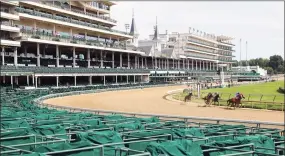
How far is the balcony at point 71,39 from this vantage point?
62600mm

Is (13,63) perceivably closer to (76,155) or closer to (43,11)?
(43,11)

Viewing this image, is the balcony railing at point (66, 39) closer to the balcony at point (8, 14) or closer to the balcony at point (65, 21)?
the balcony at point (65, 21)

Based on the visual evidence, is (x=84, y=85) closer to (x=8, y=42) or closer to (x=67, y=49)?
(x=67, y=49)

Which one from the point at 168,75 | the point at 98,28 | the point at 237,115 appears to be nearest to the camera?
the point at 237,115

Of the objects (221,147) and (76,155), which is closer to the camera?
(76,155)

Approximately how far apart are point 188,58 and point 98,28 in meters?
53.8

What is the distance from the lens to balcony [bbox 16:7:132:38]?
206 ft

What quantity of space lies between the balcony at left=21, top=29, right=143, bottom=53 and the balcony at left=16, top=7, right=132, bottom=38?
2191 mm

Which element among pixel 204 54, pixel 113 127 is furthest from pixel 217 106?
pixel 204 54

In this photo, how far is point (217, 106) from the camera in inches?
1396

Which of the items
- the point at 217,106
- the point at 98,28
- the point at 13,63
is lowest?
the point at 217,106

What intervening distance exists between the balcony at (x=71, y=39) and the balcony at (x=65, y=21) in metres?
2.19

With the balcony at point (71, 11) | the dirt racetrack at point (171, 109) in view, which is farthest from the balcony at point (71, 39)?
the dirt racetrack at point (171, 109)

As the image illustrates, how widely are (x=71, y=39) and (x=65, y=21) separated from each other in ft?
11.1
